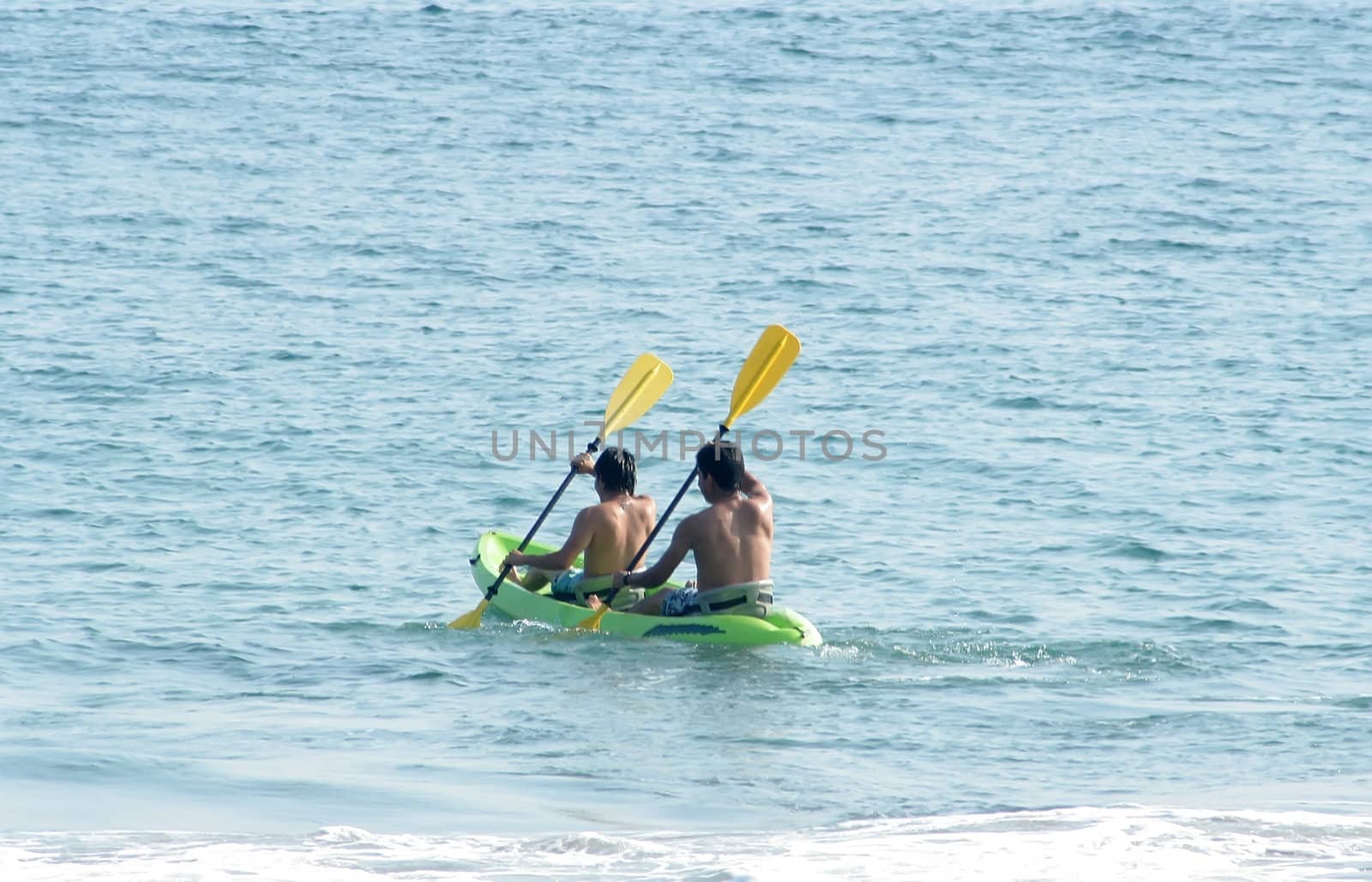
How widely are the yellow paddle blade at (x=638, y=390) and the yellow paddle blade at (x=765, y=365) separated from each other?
775mm

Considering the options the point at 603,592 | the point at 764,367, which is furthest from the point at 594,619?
the point at 764,367

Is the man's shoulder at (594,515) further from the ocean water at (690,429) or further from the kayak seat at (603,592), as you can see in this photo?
the ocean water at (690,429)

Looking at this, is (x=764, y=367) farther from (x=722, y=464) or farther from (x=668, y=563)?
(x=668, y=563)

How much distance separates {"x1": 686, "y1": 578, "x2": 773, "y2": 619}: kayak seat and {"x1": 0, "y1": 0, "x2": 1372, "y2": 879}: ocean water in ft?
0.77

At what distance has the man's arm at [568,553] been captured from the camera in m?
9.98

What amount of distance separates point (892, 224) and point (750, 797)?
18.2 metres

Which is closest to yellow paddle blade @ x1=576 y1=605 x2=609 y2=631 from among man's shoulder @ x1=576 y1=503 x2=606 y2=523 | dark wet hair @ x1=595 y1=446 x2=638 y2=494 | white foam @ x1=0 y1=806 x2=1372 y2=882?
man's shoulder @ x1=576 y1=503 x2=606 y2=523

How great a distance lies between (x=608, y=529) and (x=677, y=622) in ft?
2.45

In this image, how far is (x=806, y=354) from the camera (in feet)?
61.9

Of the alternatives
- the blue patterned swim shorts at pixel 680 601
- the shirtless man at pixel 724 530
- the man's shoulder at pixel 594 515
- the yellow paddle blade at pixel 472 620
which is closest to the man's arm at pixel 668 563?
the shirtless man at pixel 724 530

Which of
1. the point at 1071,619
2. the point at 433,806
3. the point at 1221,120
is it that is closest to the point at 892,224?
the point at 1221,120

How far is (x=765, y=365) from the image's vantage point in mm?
10938

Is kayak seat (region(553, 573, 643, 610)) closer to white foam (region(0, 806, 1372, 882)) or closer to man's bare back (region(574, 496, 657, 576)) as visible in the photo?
man's bare back (region(574, 496, 657, 576))

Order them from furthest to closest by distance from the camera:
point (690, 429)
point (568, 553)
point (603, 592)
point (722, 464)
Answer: point (690, 429) → point (603, 592) → point (568, 553) → point (722, 464)
